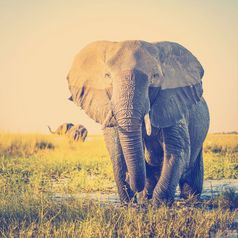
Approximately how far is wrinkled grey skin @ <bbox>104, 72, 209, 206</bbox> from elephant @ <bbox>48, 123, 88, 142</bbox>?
1465 centimetres

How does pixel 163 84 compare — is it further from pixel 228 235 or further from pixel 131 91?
pixel 228 235

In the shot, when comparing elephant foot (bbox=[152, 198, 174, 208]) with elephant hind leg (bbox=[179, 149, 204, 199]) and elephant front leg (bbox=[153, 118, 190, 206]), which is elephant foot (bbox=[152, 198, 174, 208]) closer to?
elephant front leg (bbox=[153, 118, 190, 206])

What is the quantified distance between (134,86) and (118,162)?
1.29m

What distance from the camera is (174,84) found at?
20.3 ft

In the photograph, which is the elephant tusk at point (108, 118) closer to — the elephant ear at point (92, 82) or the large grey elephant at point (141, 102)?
the large grey elephant at point (141, 102)

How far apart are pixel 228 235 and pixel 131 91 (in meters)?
1.67

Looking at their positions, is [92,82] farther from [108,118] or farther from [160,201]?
[160,201]

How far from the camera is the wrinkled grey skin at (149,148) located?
5.32 metres

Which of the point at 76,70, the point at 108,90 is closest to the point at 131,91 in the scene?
the point at 108,90

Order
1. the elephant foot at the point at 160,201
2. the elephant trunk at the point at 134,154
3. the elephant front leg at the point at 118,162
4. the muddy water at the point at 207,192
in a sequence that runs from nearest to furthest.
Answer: the elephant trunk at the point at 134,154
the elephant foot at the point at 160,201
the elephant front leg at the point at 118,162
the muddy water at the point at 207,192

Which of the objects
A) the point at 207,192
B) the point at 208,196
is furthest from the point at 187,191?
the point at 207,192

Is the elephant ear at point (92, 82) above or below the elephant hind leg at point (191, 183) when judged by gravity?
above

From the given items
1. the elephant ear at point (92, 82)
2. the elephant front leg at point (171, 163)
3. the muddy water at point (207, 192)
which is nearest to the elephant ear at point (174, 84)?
the elephant front leg at point (171, 163)

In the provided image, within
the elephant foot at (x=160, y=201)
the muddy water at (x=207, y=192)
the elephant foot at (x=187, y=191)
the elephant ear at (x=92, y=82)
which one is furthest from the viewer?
the elephant foot at (x=187, y=191)
